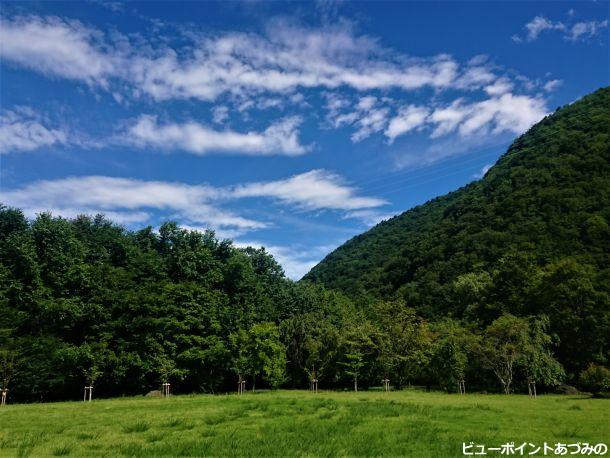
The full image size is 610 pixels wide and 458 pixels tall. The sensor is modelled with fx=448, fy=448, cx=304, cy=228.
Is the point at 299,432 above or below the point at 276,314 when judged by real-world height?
below

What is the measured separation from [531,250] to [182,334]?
4488cm

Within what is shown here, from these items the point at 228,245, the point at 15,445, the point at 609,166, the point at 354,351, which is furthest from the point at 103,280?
the point at 609,166

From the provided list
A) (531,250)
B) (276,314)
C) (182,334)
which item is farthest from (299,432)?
(531,250)

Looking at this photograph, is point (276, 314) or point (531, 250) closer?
point (531, 250)

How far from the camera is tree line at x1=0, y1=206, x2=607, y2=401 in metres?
38.6

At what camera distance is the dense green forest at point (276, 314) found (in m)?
39.0

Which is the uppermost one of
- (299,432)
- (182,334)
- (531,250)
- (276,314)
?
(531,250)

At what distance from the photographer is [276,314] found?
62062mm

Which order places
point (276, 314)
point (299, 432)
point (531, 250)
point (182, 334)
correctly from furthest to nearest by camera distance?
1. point (276, 314)
2. point (531, 250)
3. point (182, 334)
4. point (299, 432)

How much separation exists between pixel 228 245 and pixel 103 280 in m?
18.8

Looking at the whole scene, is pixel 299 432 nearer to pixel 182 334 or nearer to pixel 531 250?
pixel 182 334

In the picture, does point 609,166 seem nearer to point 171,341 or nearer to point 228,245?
point 228,245

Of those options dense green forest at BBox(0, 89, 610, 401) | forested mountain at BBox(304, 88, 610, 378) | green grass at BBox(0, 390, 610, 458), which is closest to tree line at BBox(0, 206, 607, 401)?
dense green forest at BBox(0, 89, 610, 401)

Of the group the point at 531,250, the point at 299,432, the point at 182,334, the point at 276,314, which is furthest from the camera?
the point at 276,314
